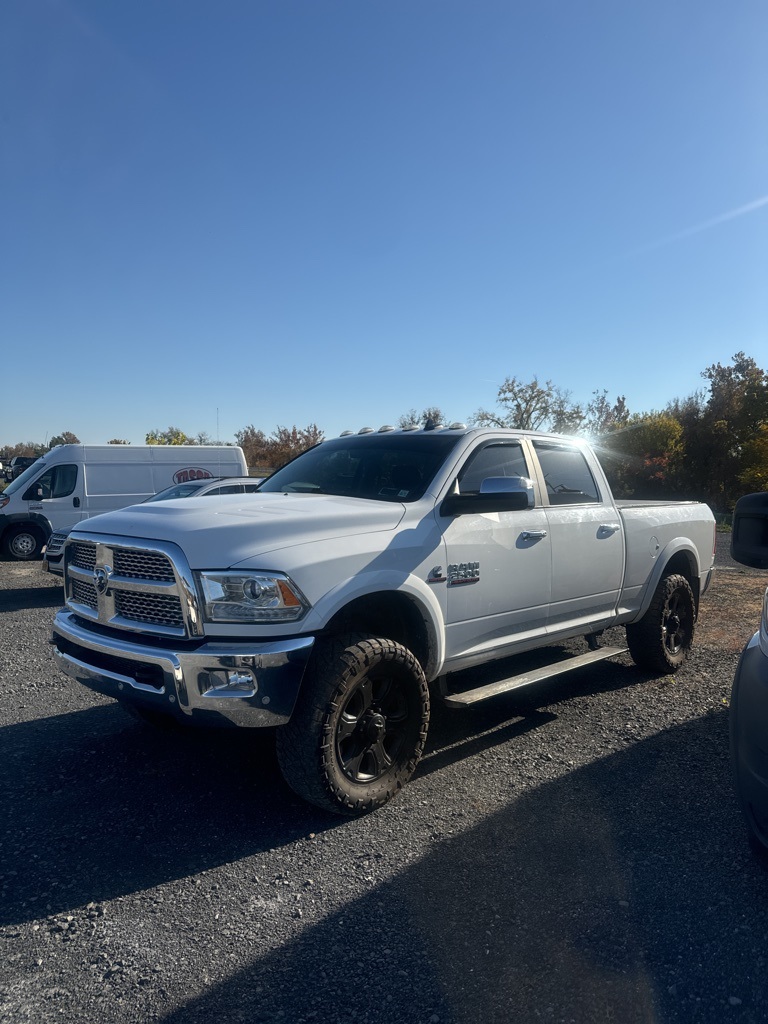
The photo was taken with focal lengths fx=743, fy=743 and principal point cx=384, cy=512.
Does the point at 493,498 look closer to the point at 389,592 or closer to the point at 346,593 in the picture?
the point at 389,592

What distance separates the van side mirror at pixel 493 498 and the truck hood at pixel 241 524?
1.13ft

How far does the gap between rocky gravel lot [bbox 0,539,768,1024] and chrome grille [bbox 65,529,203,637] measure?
97cm

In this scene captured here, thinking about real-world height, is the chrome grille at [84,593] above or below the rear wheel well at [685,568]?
above

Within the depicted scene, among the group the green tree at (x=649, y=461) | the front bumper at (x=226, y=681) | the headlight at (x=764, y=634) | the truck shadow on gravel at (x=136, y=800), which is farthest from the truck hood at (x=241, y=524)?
the green tree at (x=649, y=461)

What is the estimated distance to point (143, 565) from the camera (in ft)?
12.0

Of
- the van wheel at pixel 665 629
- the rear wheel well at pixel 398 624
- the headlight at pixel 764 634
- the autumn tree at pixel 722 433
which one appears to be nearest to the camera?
the headlight at pixel 764 634

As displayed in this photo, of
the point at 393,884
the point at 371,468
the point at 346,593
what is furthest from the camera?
the point at 371,468

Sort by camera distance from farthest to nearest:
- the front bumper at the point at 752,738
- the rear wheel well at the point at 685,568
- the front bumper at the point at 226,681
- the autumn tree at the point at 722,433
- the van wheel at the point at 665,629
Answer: the autumn tree at the point at 722,433
the rear wheel well at the point at 685,568
the van wheel at the point at 665,629
the front bumper at the point at 226,681
the front bumper at the point at 752,738

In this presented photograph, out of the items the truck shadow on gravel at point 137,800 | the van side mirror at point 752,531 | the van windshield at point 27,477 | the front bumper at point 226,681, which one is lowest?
the truck shadow on gravel at point 137,800

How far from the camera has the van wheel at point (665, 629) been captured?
238 inches

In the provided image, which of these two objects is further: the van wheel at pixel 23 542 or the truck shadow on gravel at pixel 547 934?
the van wheel at pixel 23 542

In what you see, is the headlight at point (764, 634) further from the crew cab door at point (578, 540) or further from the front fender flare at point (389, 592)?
the crew cab door at point (578, 540)

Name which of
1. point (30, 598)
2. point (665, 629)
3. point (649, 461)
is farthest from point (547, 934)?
point (649, 461)

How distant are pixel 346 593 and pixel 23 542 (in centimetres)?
1267
